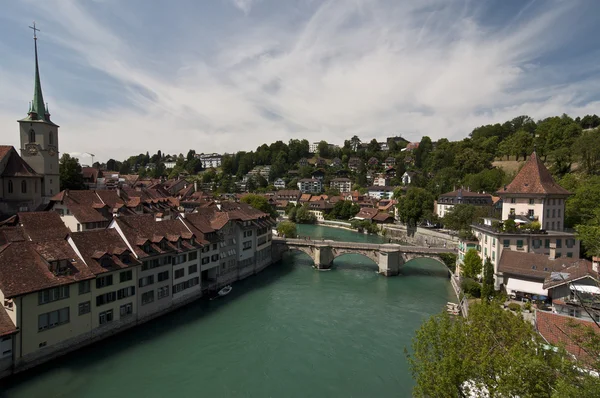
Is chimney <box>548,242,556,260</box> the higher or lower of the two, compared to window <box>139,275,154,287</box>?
higher

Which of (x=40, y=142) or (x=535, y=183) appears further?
(x=40, y=142)

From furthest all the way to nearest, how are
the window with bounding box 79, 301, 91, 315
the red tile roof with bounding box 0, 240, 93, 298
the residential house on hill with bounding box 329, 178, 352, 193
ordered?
the residential house on hill with bounding box 329, 178, 352, 193, the window with bounding box 79, 301, 91, 315, the red tile roof with bounding box 0, 240, 93, 298

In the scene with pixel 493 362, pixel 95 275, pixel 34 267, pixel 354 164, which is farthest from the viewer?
pixel 354 164

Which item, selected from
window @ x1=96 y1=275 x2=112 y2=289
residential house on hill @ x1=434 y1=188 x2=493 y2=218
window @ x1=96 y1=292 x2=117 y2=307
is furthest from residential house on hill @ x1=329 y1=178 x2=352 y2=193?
window @ x1=96 y1=275 x2=112 y2=289

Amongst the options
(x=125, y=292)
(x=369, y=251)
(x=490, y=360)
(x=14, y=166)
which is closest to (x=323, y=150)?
(x=369, y=251)

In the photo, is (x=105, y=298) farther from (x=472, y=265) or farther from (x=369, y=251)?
(x=472, y=265)

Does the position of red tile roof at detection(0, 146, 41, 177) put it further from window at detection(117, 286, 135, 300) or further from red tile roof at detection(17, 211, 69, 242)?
window at detection(117, 286, 135, 300)

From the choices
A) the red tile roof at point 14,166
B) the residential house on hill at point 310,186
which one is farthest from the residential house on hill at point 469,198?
the residential house on hill at point 310,186
